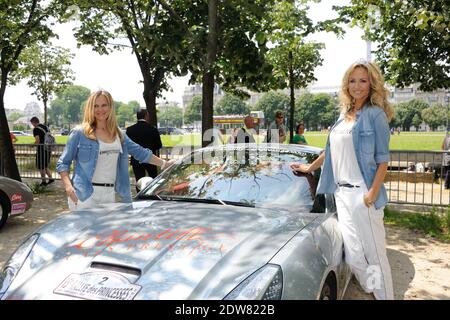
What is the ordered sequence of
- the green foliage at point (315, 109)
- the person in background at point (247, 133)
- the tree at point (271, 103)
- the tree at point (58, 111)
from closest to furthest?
the person in background at point (247, 133)
the green foliage at point (315, 109)
the tree at point (271, 103)
the tree at point (58, 111)

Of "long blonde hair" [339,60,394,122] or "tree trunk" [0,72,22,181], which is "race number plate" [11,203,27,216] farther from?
"long blonde hair" [339,60,394,122]

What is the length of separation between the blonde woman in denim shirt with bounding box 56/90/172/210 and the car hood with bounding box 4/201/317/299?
2.48 feet

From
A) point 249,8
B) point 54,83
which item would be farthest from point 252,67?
point 54,83

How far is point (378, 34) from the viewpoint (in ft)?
51.7

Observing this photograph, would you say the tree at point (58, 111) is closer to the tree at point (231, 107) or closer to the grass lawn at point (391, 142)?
the tree at point (231, 107)

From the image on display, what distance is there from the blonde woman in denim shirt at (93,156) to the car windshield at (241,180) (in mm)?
436

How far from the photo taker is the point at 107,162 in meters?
4.06

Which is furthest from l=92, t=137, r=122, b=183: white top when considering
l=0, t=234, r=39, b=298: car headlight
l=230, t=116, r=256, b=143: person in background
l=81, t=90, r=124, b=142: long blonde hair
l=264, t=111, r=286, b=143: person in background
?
l=264, t=111, r=286, b=143: person in background

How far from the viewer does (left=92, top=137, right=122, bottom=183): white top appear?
4.01m

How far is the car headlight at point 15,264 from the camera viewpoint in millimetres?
2561

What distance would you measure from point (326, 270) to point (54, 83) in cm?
3082

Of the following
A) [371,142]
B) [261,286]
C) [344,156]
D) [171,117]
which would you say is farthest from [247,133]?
[171,117]

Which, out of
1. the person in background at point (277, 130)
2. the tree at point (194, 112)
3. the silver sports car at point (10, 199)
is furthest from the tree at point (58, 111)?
the silver sports car at point (10, 199)

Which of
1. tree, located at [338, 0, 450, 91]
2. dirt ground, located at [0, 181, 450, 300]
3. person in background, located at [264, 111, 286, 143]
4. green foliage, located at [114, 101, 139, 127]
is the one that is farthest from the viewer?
green foliage, located at [114, 101, 139, 127]
